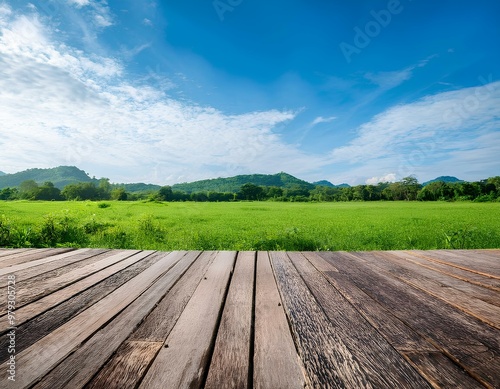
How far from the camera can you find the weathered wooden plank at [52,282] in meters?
2.20

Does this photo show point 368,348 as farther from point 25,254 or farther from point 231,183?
point 231,183

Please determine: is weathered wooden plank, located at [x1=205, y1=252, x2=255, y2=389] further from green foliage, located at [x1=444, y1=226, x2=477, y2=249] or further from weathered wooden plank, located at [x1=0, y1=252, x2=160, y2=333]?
green foliage, located at [x1=444, y1=226, x2=477, y2=249]

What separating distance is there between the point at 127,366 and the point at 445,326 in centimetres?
197

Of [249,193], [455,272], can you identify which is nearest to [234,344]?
[455,272]

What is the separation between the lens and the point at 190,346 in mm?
1440

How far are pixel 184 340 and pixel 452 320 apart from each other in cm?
184

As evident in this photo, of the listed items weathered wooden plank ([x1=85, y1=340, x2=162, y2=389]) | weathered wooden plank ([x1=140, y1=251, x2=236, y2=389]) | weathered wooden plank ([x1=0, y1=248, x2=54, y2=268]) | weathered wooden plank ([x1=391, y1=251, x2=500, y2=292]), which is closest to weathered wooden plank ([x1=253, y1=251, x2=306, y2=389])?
weathered wooden plank ([x1=140, y1=251, x2=236, y2=389])

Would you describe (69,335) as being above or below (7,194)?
below

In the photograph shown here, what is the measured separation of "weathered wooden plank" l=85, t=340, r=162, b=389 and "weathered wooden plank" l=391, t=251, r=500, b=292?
2.68m

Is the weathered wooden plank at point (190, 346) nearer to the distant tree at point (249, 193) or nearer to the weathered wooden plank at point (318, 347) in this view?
the weathered wooden plank at point (318, 347)

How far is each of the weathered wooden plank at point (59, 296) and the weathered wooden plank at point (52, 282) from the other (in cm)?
8

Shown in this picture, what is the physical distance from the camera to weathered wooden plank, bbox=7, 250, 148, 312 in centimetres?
220

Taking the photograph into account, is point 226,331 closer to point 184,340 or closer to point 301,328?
point 184,340

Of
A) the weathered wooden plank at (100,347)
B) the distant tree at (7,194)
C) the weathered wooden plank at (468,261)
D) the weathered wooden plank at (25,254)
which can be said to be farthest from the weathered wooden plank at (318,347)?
the distant tree at (7,194)
